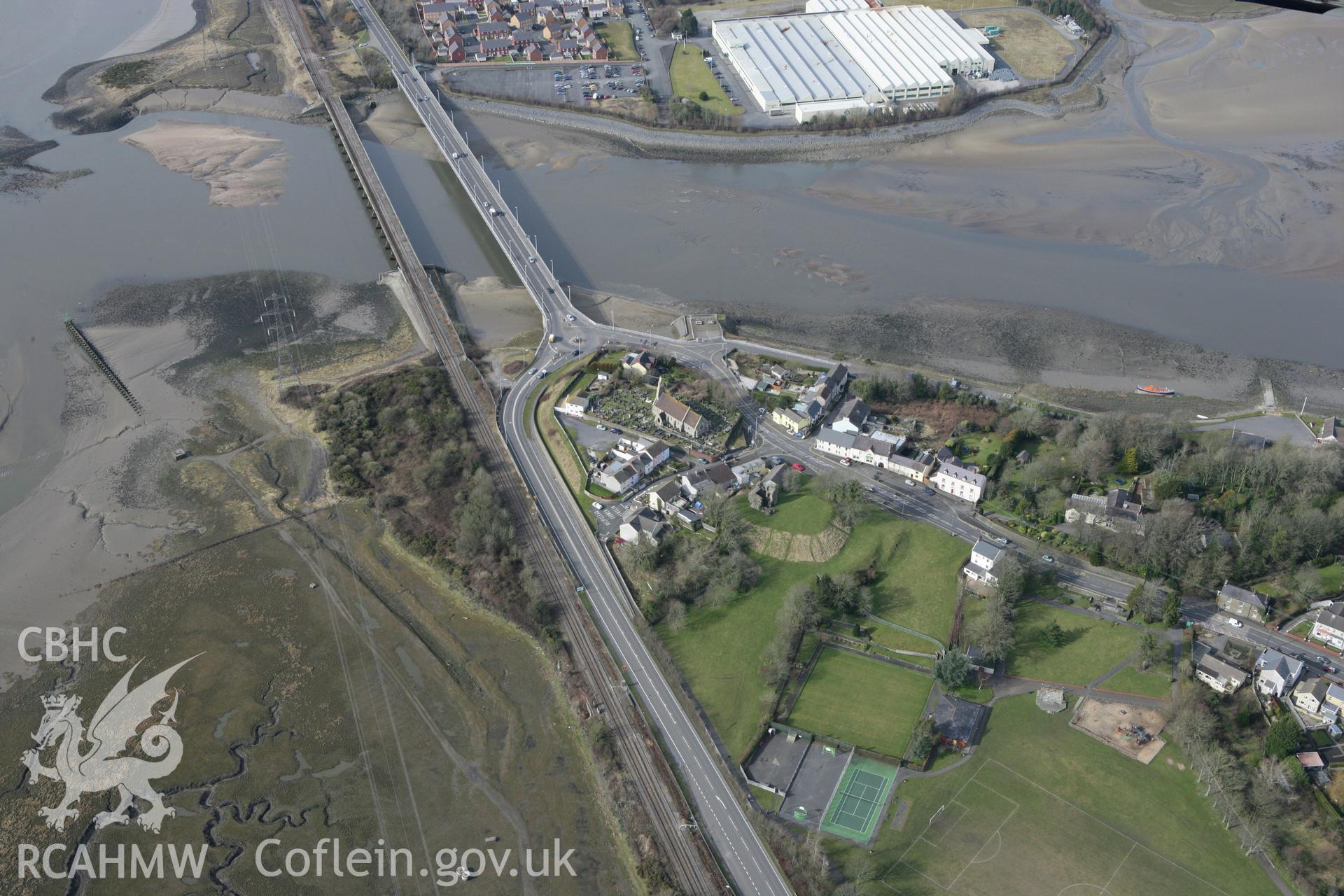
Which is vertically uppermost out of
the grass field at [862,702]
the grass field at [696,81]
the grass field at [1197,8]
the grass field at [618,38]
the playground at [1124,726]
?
the grass field at [618,38]

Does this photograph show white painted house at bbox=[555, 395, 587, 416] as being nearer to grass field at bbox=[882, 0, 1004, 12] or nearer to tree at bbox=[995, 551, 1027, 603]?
tree at bbox=[995, 551, 1027, 603]

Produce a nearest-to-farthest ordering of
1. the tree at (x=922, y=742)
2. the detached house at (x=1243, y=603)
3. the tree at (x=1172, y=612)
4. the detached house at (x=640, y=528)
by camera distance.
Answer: the tree at (x=922, y=742)
the tree at (x=1172, y=612)
the detached house at (x=1243, y=603)
the detached house at (x=640, y=528)

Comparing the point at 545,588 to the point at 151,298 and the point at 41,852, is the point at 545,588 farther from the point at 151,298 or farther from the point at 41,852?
the point at 151,298

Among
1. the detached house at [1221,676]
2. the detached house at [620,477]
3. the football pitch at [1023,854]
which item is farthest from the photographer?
the detached house at [620,477]

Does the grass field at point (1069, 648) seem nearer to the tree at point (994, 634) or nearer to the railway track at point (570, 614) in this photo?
the tree at point (994, 634)

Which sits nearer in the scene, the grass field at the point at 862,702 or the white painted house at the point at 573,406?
the grass field at the point at 862,702

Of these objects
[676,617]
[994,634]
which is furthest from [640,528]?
[994,634]

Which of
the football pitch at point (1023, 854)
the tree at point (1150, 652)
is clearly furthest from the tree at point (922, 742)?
the tree at point (1150, 652)
